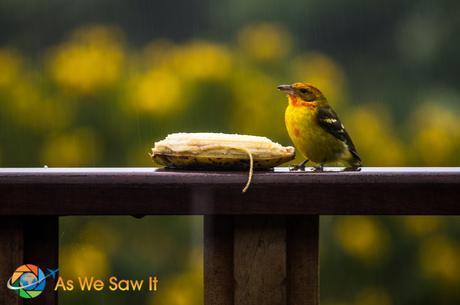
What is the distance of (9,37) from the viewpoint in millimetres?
4609

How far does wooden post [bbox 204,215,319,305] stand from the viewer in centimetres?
182

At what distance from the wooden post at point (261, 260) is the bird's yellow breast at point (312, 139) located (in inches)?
21.4

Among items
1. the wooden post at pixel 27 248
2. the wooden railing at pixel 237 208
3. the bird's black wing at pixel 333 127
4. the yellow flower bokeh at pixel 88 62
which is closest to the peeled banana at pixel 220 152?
the wooden railing at pixel 237 208

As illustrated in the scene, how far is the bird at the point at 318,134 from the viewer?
2.39 metres

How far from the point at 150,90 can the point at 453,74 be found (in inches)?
58.8

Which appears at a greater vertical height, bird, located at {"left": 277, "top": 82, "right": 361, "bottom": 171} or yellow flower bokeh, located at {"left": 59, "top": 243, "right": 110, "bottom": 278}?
bird, located at {"left": 277, "top": 82, "right": 361, "bottom": 171}

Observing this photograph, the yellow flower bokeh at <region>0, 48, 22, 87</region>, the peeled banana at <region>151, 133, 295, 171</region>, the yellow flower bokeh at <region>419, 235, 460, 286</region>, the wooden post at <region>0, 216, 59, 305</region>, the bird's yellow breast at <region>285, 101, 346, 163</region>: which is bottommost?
the yellow flower bokeh at <region>419, 235, 460, 286</region>

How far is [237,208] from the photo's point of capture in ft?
5.96

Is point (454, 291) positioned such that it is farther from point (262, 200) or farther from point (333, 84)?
point (262, 200)

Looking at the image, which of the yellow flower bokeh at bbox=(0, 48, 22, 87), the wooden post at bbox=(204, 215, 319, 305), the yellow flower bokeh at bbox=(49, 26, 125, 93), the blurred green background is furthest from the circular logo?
the yellow flower bokeh at bbox=(0, 48, 22, 87)

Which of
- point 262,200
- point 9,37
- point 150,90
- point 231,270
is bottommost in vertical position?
point 231,270

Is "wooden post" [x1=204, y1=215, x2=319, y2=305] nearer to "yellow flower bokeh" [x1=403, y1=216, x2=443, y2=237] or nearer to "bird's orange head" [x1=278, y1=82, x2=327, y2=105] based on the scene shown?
"bird's orange head" [x1=278, y1=82, x2=327, y2=105]

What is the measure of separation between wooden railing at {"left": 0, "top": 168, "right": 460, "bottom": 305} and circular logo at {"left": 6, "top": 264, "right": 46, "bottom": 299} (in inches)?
0.5

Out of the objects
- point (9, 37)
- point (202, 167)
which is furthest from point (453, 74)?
point (202, 167)
